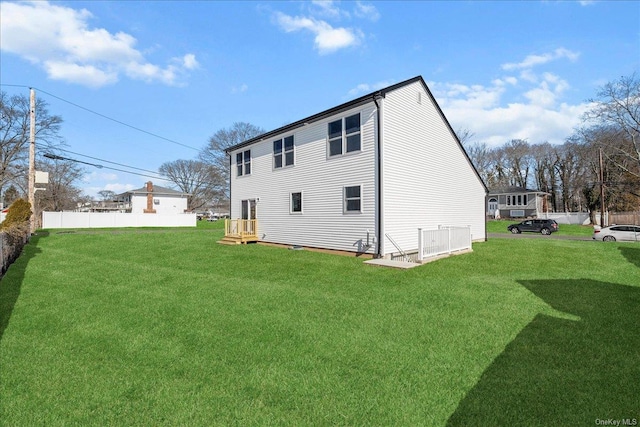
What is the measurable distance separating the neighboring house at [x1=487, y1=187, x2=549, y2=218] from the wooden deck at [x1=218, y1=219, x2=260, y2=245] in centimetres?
4448

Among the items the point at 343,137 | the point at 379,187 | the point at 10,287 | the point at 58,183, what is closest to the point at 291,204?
the point at 343,137

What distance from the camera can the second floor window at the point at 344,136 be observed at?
12719 millimetres

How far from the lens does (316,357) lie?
154 inches

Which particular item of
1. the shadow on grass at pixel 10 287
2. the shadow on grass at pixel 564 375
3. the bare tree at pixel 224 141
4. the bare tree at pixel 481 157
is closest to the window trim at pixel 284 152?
the shadow on grass at pixel 10 287

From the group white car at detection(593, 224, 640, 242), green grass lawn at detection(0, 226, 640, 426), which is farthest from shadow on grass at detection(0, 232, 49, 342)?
white car at detection(593, 224, 640, 242)

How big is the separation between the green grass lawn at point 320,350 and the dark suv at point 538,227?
72.9 ft

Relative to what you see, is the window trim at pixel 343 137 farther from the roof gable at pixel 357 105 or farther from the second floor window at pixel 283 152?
the second floor window at pixel 283 152

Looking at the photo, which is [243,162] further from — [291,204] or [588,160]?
[588,160]

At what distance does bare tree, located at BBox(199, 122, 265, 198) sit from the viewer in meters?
43.2

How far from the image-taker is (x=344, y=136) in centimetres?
1310

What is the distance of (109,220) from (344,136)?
3406cm

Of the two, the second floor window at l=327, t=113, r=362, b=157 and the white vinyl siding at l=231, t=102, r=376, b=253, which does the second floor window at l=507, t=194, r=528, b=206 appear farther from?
the white vinyl siding at l=231, t=102, r=376, b=253

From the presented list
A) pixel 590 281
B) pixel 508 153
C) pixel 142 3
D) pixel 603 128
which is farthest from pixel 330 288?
pixel 508 153

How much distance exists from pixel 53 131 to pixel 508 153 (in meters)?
64.6
